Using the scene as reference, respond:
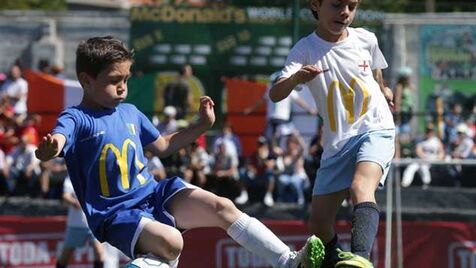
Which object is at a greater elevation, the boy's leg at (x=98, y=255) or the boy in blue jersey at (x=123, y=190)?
the boy in blue jersey at (x=123, y=190)

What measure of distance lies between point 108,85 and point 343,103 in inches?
63.1

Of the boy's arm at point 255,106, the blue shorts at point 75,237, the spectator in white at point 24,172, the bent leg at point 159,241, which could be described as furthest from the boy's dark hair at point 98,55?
the spectator in white at point 24,172

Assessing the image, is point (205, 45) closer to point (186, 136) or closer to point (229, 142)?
point (229, 142)

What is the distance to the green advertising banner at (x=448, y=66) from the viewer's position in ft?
66.0

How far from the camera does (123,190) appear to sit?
7426 millimetres

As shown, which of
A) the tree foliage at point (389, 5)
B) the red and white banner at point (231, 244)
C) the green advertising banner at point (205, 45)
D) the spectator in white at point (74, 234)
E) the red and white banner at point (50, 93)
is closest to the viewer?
the red and white banner at point (231, 244)

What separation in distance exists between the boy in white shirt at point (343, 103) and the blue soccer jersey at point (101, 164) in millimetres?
1081

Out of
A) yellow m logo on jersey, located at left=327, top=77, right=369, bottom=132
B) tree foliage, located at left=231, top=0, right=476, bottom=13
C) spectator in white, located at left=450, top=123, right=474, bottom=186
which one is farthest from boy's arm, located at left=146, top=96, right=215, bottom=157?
spectator in white, located at left=450, top=123, right=474, bottom=186

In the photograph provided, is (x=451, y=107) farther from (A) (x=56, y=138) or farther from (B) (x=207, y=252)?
(A) (x=56, y=138)

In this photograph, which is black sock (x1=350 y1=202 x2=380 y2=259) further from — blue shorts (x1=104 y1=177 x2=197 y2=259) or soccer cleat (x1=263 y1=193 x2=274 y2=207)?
soccer cleat (x1=263 y1=193 x2=274 y2=207)

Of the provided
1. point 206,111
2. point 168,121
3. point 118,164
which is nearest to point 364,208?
point 206,111

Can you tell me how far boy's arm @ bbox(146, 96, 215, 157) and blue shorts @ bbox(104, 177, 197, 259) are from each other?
32 cm

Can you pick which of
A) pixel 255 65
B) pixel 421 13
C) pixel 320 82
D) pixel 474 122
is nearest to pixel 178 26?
pixel 255 65

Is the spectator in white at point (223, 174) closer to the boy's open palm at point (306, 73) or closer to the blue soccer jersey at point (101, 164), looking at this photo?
the boy's open palm at point (306, 73)
